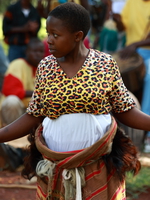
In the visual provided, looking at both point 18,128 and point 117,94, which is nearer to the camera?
point 117,94

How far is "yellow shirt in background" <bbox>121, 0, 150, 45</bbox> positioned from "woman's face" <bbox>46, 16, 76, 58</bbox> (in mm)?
4138

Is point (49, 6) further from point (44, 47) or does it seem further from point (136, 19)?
point (136, 19)

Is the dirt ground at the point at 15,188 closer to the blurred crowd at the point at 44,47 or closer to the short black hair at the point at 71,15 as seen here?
the blurred crowd at the point at 44,47

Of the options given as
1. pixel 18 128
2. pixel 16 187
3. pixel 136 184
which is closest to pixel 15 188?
pixel 16 187

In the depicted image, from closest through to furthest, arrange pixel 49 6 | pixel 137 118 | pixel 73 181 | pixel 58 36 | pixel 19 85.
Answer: pixel 58 36, pixel 73 181, pixel 137 118, pixel 19 85, pixel 49 6

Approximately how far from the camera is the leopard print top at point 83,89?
2268 mm

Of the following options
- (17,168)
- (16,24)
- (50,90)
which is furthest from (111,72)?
(16,24)

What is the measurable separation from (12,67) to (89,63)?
3308 millimetres

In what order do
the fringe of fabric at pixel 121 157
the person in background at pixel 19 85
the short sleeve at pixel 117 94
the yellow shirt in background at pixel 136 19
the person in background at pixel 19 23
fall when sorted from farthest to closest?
the person in background at pixel 19 23, the yellow shirt in background at pixel 136 19, the person in background at pixel 19 85, the fringe of fabric at pixel 121 157, the short sleeve at pixel 117 94

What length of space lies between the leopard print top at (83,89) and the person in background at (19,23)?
13.6ft

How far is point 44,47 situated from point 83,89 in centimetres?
353

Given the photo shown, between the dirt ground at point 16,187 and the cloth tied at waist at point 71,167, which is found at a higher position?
the cloth tied at waist at point 71,167

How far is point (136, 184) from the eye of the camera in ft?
14.0

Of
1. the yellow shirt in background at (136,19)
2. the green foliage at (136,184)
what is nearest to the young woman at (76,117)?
the green foliage at (136,184)
